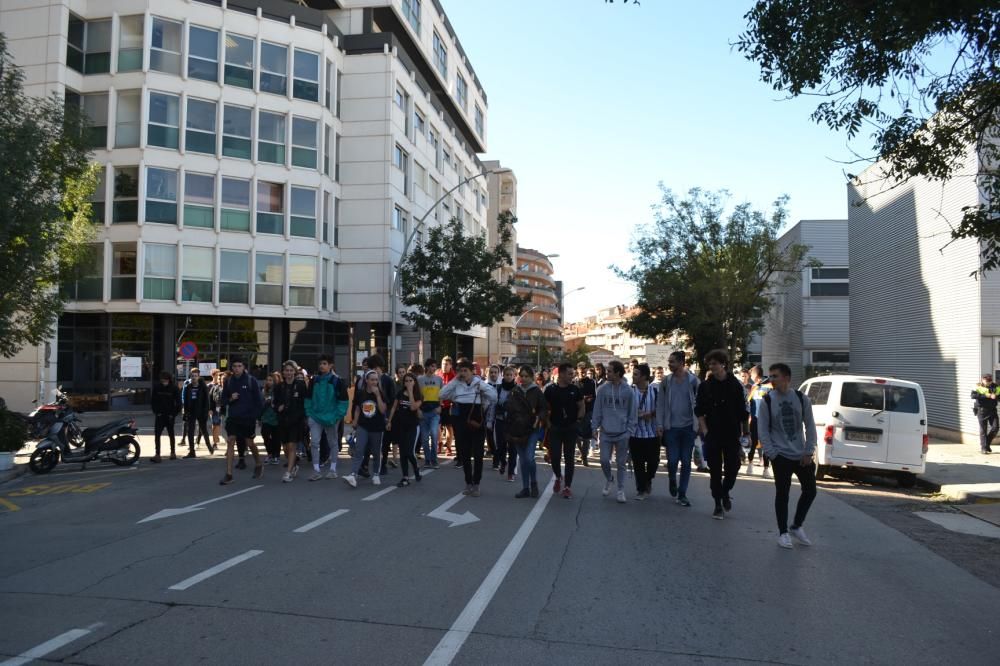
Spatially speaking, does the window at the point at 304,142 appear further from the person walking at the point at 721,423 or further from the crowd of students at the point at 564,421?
the person walking at the point at 721,423

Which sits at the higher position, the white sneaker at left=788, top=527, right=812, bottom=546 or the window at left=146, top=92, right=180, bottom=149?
the window at left=146, top=92, right=180, bottom=149

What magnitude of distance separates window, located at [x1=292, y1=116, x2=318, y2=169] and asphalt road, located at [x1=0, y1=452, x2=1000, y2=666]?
24.0 m

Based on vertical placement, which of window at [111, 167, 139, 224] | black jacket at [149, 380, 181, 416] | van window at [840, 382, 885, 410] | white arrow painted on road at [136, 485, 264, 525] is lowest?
white arrow painted on road at [136, 485, 264, 525]

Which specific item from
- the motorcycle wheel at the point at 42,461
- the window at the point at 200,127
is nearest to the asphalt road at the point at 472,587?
the motorcycle wheel at the point at 42,461

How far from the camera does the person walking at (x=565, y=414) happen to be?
10805 millimetres

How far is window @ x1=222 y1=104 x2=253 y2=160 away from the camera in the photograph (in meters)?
30.7

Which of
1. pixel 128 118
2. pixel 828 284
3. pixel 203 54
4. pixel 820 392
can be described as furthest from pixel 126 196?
pixel 828 284

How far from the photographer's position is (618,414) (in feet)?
35.2

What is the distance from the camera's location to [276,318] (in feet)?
107

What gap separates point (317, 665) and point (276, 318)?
29.4 metres

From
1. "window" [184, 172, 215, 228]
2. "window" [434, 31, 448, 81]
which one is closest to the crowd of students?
"window" [184, 172, 215, 228]

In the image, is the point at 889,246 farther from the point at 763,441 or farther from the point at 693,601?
the point at 693,601

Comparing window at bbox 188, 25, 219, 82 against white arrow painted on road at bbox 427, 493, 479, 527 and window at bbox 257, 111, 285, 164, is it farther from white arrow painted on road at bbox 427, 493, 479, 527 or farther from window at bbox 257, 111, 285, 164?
white arrow painted on road at bbox 427, 493, 479, 527

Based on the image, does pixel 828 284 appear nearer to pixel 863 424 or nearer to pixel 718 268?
pixel 718 268
